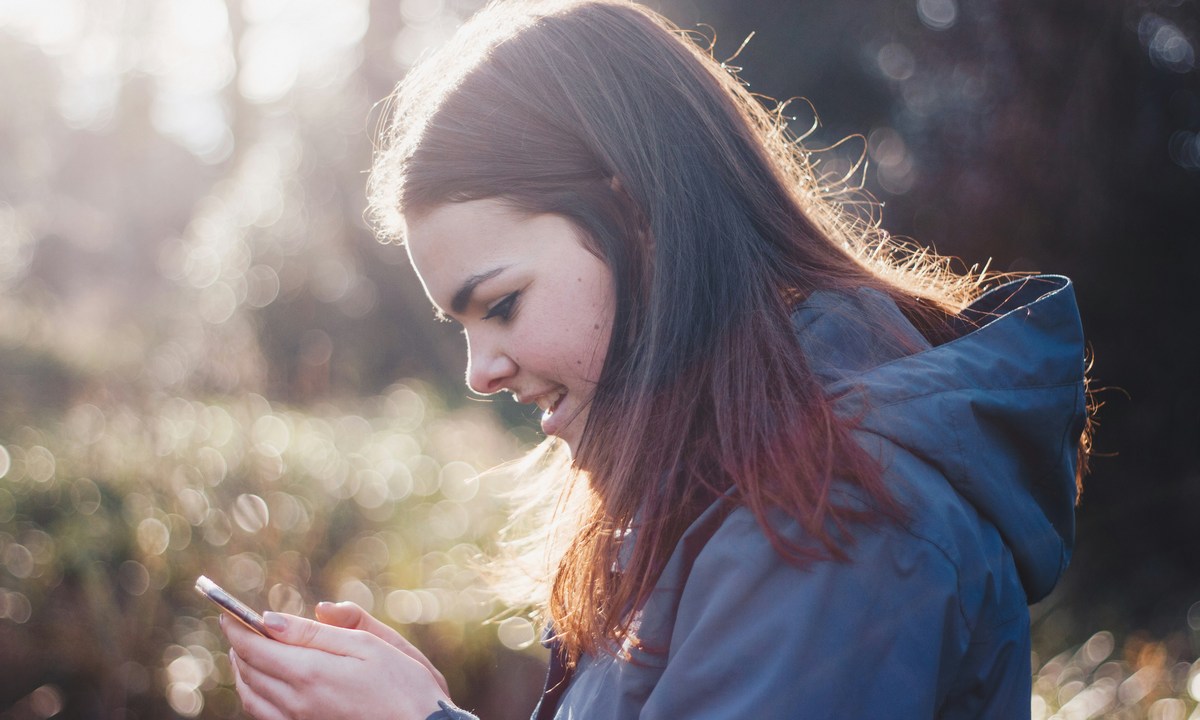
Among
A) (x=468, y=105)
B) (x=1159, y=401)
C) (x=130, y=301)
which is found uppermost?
(x=468, y=105)

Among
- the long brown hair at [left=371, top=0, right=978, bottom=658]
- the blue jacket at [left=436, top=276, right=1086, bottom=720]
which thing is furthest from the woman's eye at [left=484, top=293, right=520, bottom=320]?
the blue jacket at [left=436, top=276, right=1086, bottom=720]

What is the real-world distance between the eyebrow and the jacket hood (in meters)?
0.60

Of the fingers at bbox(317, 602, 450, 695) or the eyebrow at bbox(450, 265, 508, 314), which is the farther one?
the fingers at bbox(317, 602, 450, 695)

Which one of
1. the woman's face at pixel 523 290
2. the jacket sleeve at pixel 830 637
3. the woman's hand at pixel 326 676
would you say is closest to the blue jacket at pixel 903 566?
the jacket sleeve at pixel 830 637

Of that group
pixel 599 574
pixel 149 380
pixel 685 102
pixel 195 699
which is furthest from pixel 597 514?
pixel 149 380

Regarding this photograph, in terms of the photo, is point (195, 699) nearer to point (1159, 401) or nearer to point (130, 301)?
point (1159, 401)

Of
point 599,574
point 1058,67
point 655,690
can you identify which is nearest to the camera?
point 655,690

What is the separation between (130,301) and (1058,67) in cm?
1716

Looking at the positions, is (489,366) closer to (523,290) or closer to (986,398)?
(523,290)

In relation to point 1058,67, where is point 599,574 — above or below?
below

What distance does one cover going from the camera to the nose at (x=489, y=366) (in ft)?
6.05

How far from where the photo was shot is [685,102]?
1.85 metres

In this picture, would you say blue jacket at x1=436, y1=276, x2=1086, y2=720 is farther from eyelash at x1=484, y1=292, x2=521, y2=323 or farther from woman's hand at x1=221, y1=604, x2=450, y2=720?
eyelash at x1=484, y1=292, x2=521, y2=323

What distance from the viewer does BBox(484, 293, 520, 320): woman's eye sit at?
1786 millimetres
